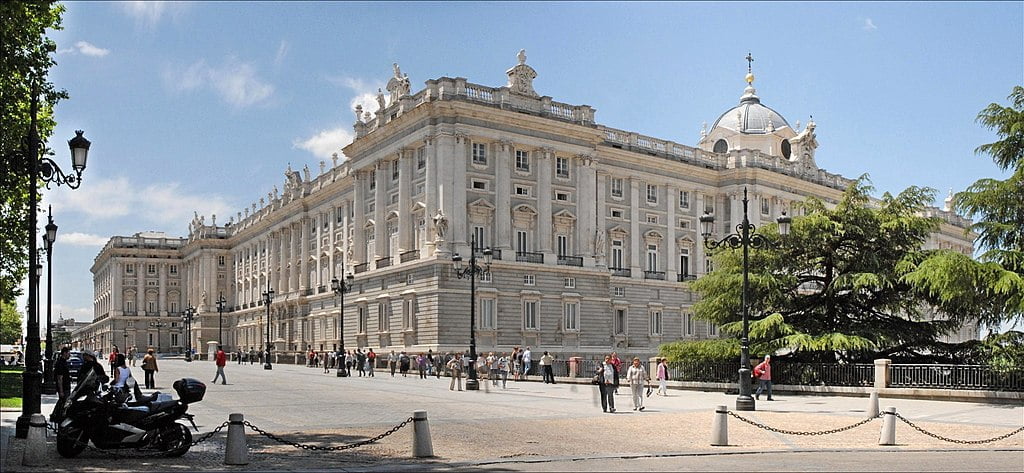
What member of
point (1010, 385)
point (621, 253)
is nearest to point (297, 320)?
point (621, 253)

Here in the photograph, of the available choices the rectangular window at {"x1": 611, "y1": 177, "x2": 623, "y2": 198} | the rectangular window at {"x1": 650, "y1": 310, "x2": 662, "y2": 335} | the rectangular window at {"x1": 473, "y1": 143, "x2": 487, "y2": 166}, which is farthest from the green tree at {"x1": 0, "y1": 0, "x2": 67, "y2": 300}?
the rectangular window at {"x1": 650, "y1": 310, "x2": 662, "y2": 335}

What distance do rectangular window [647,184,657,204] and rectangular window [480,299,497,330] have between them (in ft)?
61.6

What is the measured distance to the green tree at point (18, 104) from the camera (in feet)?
68.3

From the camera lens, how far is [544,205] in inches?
2427

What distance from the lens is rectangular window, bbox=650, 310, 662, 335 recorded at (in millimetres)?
72062

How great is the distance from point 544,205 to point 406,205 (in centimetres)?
835

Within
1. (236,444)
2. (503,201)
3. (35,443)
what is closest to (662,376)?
(236,444)

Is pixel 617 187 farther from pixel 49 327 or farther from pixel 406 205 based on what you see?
pixel 49 327

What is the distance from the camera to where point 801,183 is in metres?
80.9

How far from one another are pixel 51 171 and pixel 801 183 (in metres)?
69.9

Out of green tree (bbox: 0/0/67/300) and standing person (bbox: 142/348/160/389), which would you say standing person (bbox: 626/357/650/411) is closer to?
green tree (bbox: 0/0/67/300)

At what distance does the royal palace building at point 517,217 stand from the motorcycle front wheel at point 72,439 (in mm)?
38414

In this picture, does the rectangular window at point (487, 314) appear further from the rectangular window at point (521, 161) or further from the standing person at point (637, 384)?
the standing person at point (637, 384)

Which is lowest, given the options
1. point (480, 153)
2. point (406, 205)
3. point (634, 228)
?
point (634, 228)
